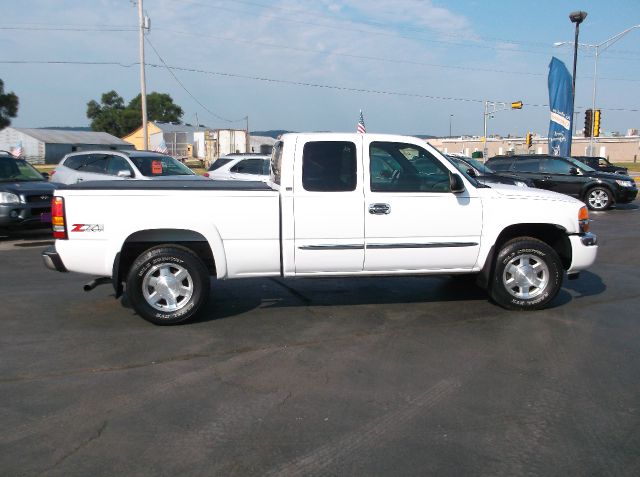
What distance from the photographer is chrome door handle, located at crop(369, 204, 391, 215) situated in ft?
19.9

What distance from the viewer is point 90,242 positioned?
5.82 m

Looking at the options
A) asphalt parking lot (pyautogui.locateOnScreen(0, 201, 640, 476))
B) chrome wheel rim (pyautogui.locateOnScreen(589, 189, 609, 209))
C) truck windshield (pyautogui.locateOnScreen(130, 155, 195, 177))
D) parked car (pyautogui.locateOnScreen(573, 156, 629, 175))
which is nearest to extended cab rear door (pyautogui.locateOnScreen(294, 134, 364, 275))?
asphalt parking lot (pyautogui.locateOnScreen(0, 201, 640, 476))

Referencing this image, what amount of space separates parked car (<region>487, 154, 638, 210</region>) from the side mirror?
1240cm

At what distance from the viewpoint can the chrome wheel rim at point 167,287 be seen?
5.95 meters

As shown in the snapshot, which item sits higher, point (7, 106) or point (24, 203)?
point (7, 106)

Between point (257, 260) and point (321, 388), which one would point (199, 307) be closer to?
point (257, 260)

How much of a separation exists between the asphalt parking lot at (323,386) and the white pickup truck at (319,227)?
475 mm

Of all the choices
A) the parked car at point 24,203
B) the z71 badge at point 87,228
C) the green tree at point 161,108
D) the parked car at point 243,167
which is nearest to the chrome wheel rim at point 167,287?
the z71 badge at point 87,228

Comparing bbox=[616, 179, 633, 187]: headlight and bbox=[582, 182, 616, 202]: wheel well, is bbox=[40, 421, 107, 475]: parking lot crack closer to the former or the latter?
bbox=[582, 182, 616, 202]: wheel well

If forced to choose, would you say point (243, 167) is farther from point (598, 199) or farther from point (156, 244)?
point (598, 199)

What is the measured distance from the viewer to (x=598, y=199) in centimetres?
1812

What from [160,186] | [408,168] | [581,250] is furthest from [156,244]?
[581,250]

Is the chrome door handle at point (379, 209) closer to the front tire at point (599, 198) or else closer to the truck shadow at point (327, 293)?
the truck shadow at point (327, 293)

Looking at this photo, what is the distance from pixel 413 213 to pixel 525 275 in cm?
143
